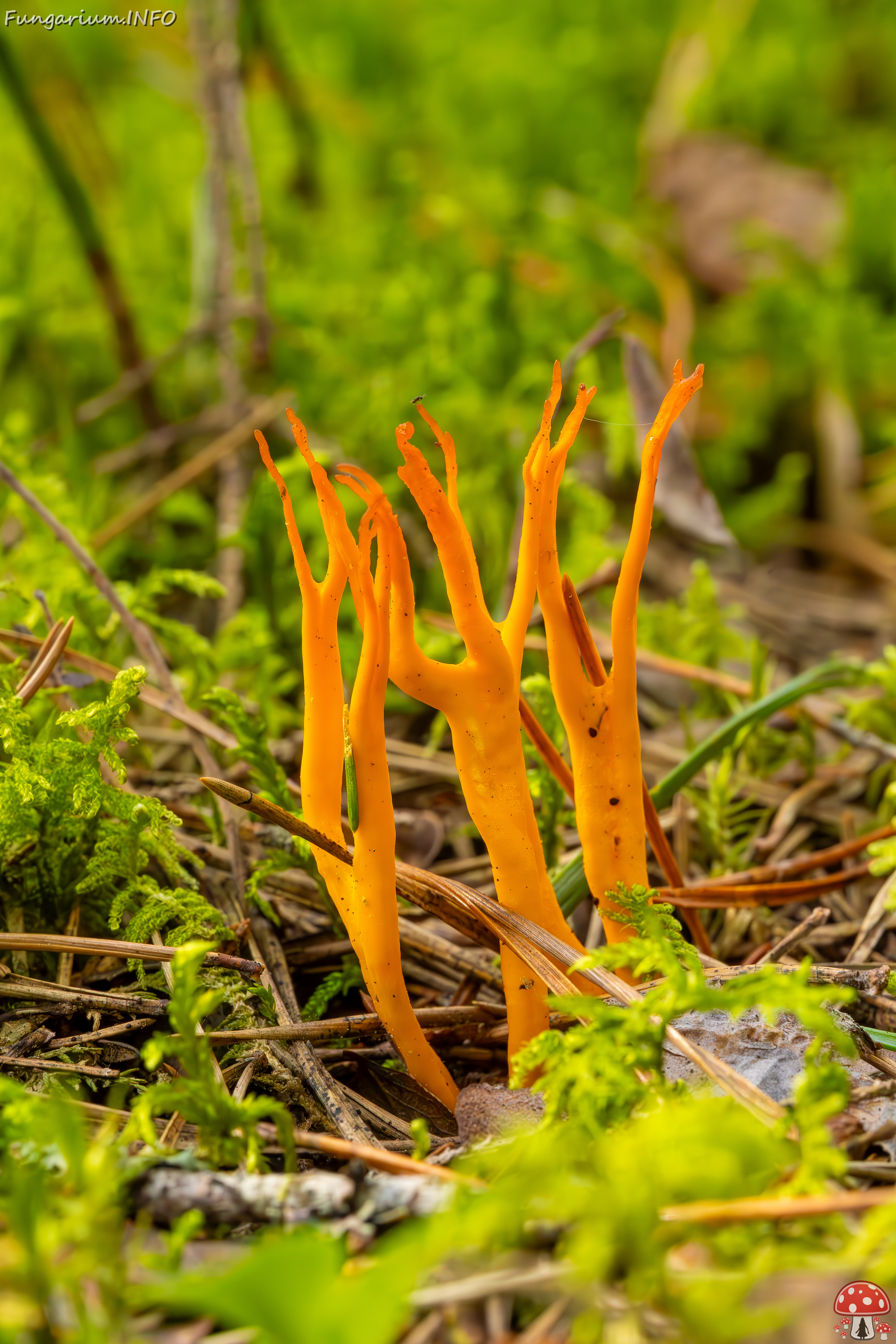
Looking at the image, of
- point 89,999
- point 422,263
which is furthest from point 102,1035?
point 422,263

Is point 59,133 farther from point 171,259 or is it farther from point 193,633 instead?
point 193,633

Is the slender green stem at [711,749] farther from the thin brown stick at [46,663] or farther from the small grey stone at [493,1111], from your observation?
the thin brown stick at [46,663]

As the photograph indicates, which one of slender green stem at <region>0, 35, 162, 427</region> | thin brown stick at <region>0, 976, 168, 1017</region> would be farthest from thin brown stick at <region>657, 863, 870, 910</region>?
slender green stem at <region>0, 35, 162, 427</region>

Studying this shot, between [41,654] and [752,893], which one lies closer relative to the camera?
[752,893]

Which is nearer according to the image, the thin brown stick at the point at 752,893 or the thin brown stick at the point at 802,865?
the thin brown stick at the point at 752,893

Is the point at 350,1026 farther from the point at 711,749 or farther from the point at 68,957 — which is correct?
the point at 711,749

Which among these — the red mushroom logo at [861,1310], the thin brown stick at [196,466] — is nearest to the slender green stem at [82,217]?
the thin brown stick at [196,466]

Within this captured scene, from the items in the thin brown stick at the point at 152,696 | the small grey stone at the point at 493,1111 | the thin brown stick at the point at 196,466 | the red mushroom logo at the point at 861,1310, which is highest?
the thin brown stick at the point at 196,466
